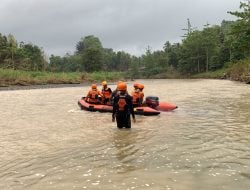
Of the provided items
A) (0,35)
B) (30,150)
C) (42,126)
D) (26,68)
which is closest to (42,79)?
(26,68)

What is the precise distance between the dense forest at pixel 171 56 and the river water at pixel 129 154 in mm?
27610

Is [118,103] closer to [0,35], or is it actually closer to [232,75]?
[232,75]

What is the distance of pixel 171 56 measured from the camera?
8194 cm

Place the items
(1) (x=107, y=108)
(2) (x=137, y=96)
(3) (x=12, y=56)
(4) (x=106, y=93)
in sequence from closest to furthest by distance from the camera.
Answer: (2) (x=137, y=96) → (1) (x=107, y=108) → (4) (x=106, y=93) → (3) (x=12, y=56)

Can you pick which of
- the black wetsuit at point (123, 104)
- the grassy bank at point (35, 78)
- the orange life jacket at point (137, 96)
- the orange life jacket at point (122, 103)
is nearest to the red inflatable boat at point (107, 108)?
the orange life jacket at point (137, 96)

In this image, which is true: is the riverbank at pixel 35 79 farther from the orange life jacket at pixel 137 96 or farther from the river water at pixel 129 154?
the river water at pixel 129 154

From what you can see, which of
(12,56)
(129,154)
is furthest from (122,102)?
(12,56)

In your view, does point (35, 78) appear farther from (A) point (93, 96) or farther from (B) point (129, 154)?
(B) point (129, 154)

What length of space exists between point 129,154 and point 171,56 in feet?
248

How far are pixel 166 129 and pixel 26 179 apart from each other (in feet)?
18.2

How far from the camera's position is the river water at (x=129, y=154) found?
5.94m

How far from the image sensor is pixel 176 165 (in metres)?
6.75

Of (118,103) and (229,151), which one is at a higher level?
(118,103)

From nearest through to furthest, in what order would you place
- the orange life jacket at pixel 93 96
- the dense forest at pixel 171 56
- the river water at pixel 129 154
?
the river water at pixel 129 154 < the orange life jacket at pixel 93 96 < the dense forest at pixel 171 56
